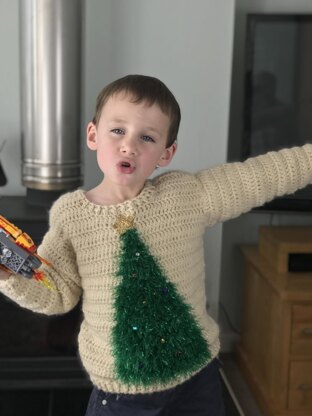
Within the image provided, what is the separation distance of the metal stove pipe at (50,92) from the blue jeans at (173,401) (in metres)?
0.99

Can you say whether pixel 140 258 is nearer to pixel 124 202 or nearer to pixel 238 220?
pixel 124 202

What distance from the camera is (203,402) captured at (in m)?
1.06

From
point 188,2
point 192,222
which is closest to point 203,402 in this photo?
point 192,222

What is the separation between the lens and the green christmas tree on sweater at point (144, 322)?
98 centimetres

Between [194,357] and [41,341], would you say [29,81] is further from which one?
[194,357]

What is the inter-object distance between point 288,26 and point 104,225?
4.55 ft

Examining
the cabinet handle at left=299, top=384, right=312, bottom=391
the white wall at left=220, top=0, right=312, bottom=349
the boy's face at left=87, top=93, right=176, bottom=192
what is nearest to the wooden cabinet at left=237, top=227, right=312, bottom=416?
the cabinet handle at left=299, top=384, right=312, bottom=391

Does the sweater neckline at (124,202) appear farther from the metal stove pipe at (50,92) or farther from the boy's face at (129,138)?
the metal stove pipe at (50,92)

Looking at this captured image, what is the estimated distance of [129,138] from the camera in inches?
37.7

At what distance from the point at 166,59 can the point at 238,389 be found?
3.97 ft

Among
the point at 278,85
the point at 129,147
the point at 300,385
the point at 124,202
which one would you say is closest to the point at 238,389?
the point at 300,385

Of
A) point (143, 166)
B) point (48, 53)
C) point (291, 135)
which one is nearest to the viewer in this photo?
point (143, 166)

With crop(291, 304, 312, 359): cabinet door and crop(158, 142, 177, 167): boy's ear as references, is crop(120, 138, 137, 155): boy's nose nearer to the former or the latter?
crop(158, 142, 177, 167): boy's ear

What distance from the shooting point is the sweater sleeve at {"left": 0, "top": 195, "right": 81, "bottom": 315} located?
3.31 feet
